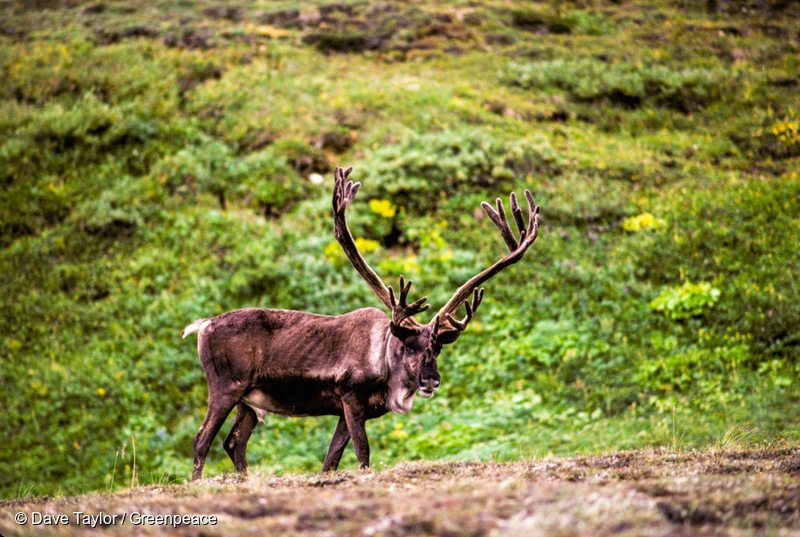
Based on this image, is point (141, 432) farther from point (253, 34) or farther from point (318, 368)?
point (253, 34)

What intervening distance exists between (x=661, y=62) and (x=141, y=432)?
18971 mm

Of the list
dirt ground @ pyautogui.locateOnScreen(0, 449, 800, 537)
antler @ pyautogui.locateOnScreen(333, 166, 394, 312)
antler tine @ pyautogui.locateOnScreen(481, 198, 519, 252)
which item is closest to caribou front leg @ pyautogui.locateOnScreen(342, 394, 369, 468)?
antler @ pyautogui.locateOnScreen(333, 166, 394, 312)

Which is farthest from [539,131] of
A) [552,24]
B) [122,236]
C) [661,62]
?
[122,236]

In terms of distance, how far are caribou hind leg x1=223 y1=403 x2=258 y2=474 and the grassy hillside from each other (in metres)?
0.76

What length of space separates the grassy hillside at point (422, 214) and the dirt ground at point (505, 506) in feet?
9.94

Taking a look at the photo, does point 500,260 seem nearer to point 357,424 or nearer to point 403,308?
point 403,308

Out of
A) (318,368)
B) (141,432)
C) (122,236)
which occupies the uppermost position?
(318,368)

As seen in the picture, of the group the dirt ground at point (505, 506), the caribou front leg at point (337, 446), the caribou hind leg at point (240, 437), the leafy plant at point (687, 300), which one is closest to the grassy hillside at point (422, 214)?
the leafy plant at point (687, 300)

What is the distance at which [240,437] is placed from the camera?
8336 millimetres

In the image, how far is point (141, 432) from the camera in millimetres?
12664

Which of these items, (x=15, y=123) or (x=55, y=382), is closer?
(x=55, y=382)

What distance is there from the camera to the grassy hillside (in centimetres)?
1223

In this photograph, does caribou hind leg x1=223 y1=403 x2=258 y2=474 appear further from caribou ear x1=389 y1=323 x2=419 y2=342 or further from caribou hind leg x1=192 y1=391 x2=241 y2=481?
caribou ear x1=389 y1=323 x2=419 y2=342

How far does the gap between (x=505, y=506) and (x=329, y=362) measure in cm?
387
